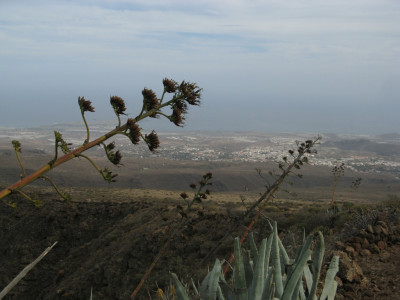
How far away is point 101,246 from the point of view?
1230 cm

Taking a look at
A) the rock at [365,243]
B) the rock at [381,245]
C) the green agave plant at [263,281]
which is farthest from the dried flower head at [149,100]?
the rock at [381,245]

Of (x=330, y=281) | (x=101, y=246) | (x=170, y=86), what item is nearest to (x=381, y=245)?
(x=330, y=281)

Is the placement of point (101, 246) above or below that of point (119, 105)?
below

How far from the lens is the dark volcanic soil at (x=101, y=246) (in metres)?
9.54

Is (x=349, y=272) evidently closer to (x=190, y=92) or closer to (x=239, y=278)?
(x=239, y=278)

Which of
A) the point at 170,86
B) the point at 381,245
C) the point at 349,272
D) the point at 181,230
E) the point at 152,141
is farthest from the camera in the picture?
the point at 181,230

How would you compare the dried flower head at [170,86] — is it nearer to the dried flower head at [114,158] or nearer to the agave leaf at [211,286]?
the dried flower head at [114,158]

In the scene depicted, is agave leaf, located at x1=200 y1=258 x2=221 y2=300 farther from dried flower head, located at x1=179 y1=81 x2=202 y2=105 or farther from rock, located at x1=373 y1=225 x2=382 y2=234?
rock, located at x1=373 y1=225 x2=382 y2=234

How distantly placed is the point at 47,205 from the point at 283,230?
10.2 meters

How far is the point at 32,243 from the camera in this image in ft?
44.3

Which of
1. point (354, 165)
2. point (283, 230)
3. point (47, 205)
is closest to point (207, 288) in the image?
point (283, 230)

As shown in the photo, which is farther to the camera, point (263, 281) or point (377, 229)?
point (377, 229)

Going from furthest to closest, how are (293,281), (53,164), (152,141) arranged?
(152,141), (293,281), (53,164)

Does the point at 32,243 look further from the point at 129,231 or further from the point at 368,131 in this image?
the point at 368,131
